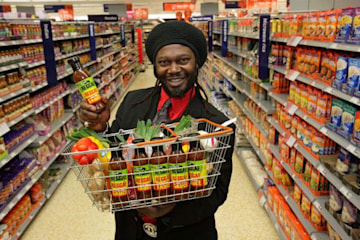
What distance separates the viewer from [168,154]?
1.11m

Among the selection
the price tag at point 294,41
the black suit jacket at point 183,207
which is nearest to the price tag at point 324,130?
the price tag at point 294,41

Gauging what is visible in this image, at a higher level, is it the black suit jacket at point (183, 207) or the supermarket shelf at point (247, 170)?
the black suit jacket at point (183, 207)

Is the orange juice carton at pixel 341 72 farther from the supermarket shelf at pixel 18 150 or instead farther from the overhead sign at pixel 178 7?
the overhead sign at pixel 178 7

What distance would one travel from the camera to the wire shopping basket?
109cm

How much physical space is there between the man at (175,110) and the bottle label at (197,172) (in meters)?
0.14

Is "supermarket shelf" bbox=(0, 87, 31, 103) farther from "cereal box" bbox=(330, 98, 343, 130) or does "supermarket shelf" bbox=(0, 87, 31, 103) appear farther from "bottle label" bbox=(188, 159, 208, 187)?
"cereal box" bbox=(330, 98, 343, 130)

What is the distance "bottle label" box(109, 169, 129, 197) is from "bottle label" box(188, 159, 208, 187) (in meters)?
0.23

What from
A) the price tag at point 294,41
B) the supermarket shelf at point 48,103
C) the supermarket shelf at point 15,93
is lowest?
the supermarket shelf at point 48,103

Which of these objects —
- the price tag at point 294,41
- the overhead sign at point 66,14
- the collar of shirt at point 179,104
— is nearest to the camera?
the collar of shirt at point 179,104

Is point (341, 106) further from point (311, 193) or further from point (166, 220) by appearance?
point (166, 220)

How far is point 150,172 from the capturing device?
1111 millimetres

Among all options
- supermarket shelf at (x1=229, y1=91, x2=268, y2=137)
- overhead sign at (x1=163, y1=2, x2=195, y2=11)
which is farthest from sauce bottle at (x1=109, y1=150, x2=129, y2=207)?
overhead sign at (x1=163, y1=2, x2=195, y2=11)

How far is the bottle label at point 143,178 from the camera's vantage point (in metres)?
1.10

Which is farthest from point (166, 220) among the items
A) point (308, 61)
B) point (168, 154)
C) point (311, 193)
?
point (308, 61)
